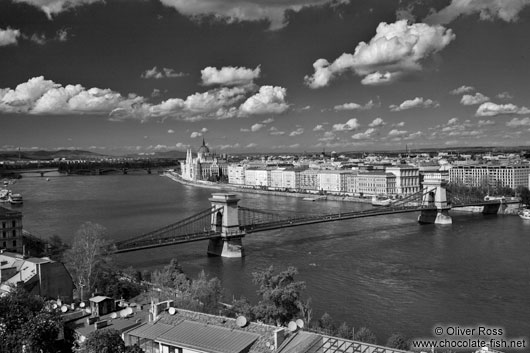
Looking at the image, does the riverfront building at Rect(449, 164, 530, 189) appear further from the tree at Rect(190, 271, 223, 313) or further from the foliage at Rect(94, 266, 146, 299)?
the tree at Rect(190, 271, 223, 313)

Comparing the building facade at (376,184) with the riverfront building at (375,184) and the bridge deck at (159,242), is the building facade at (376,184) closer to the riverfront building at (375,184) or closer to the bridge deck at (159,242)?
the riverfront building at (375,184)

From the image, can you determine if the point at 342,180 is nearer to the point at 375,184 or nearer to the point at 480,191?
the point at 375,184

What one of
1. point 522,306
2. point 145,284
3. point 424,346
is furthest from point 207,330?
point 522,306

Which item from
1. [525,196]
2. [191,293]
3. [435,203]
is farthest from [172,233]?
[525,196]

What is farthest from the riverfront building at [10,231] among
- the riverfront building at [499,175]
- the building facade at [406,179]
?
the riverfront building at [499,175]

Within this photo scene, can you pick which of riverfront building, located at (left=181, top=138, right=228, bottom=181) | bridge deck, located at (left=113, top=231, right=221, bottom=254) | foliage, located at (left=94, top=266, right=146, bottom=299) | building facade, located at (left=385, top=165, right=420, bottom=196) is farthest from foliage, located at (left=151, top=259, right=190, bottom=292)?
riverfront building, located at (left=181, top=138, right=228, bottom=181)

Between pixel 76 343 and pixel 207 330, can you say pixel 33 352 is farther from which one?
pixel 207 330
